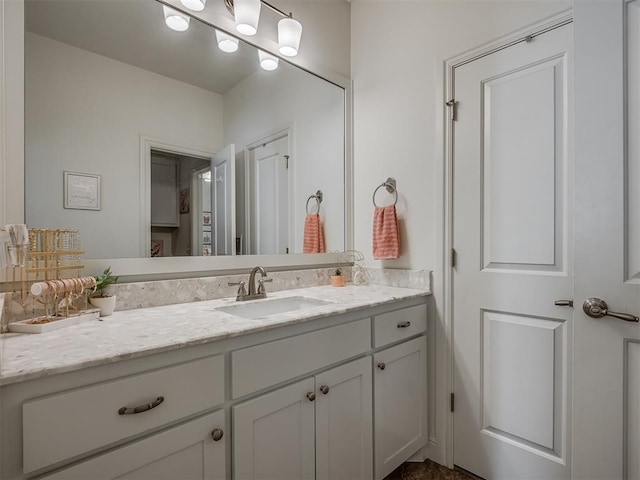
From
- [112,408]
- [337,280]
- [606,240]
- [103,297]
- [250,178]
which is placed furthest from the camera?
[337,280]

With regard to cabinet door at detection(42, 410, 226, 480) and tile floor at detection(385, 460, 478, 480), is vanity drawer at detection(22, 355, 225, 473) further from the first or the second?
tile floor at detection(385, 460, 478, 480)

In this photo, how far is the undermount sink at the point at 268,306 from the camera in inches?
58.9

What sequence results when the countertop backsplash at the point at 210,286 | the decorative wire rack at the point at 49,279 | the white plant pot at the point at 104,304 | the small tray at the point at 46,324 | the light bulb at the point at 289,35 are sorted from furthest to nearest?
the light bulb at the point at 289,35
the countertop backsplash at the point at 210,286
the white plant pot at the point at 104,304
the decorative wire rack at the point at 49,279
the small tray at the point at 46,324

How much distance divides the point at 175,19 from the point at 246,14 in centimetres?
32

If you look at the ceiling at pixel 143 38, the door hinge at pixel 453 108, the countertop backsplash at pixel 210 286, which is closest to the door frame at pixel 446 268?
the door hinge at pixel 453 108

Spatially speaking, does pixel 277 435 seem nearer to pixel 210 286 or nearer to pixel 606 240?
pixel 210 286

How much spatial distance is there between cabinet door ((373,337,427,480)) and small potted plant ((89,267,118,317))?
106cm

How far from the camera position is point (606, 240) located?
111cm

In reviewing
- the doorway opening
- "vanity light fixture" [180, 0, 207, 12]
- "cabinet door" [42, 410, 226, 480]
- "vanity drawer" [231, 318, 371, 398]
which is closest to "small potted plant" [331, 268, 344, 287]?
"vanity drawer" [231, 318, 371, 398]

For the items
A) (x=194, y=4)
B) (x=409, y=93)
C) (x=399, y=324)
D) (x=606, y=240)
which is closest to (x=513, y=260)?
(x=606, y=240)

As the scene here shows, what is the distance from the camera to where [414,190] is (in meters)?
1.87

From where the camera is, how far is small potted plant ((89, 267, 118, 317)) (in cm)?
120

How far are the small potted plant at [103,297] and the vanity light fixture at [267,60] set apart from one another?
4.28ft

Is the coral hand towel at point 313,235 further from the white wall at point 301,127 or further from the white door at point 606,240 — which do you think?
the white door at point 606,240
